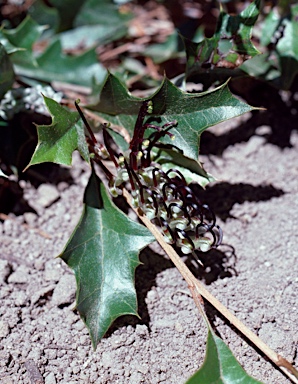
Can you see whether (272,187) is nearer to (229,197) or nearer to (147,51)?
(229,197)

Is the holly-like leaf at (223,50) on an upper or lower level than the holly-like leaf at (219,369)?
upper

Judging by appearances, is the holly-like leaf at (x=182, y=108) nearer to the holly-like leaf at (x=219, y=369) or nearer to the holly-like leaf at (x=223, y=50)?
the holly-like leaf at (x=223, y=50)

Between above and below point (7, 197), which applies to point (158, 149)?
above

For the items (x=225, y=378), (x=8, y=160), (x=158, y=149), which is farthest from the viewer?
(x=8, y=160)

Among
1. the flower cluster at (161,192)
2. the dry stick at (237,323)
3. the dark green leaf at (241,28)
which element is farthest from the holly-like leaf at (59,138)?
the dark green leaf at (241,28)

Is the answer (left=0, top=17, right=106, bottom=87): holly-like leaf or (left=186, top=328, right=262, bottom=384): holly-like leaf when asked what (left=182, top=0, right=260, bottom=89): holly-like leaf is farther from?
(left=186, top=328, right=262, bottom=384): holly-like leaf

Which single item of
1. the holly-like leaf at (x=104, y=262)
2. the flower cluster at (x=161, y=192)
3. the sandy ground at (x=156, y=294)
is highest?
the flower cluster at (x=161, y=192)

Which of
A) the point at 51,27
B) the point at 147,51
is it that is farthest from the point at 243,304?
the point at 51,27
